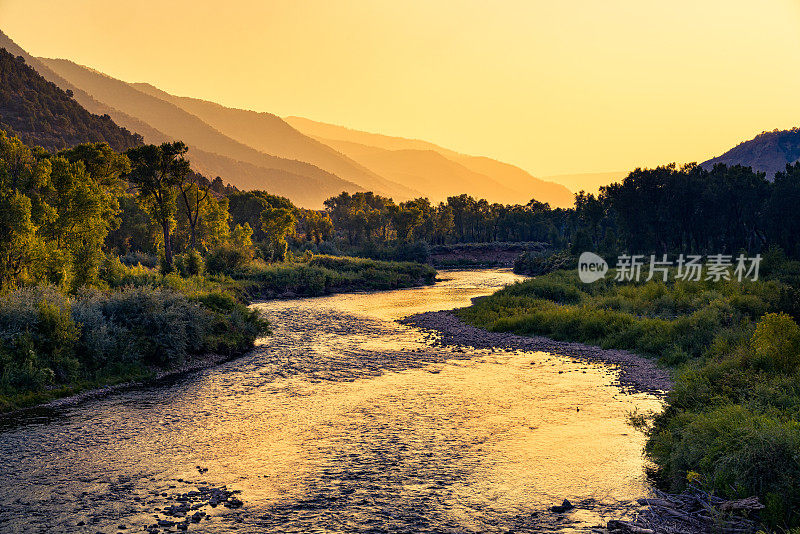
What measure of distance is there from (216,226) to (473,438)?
91832 mm

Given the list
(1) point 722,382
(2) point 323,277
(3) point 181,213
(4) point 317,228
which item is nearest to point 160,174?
(2) point 323,277

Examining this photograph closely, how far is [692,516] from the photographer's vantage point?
1287cm

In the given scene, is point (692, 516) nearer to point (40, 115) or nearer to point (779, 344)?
point (779, 344)

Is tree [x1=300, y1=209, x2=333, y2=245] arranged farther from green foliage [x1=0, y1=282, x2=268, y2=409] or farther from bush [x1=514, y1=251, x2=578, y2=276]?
green foliage [x1=0, y1=282, x2=268, y2=409]

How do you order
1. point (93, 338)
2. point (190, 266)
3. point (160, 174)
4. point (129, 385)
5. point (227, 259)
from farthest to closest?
point (227, 259), point (160, 174), point (190, 266), point (93, 338), point (129, 385)

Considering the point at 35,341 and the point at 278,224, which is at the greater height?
the point at 278,224

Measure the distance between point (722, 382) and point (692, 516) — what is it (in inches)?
361

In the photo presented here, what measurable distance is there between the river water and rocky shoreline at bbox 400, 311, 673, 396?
5.38 ft

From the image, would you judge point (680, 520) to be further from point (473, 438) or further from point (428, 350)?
point (428, 350)

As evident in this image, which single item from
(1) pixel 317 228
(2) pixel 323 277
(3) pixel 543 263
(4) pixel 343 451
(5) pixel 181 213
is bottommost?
(4) pixel 343 451

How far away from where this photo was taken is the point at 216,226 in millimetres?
102438

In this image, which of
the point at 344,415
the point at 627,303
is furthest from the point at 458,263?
the point at 344,415

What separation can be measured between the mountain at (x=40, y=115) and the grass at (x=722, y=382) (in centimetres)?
13845

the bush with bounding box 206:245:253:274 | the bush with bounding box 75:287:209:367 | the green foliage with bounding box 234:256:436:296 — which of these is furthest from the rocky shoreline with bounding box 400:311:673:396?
the bush with bounding box 206:245:253:274
